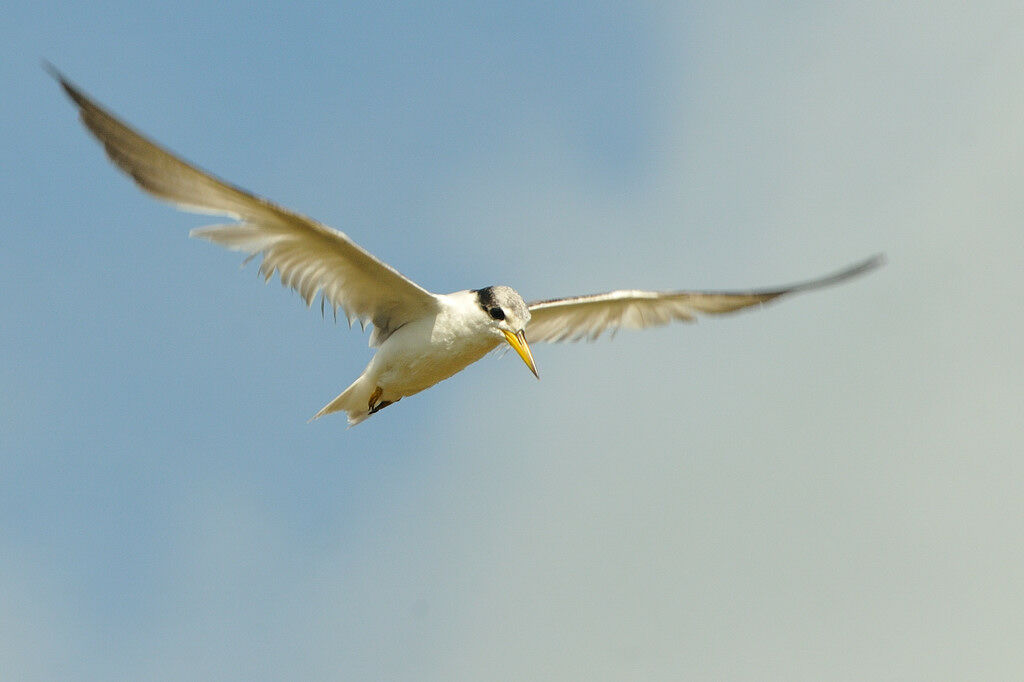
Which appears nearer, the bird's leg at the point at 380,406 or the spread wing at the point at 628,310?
the bird's leg at the point at 380,406

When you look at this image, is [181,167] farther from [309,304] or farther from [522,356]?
[522,356]

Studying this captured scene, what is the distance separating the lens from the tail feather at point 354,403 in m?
13.6

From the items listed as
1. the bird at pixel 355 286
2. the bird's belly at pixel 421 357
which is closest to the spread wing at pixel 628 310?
the bird at pixel 355 286

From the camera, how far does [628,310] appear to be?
1619 centimetres

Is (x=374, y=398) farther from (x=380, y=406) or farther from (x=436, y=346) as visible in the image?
(x=436, y=346)

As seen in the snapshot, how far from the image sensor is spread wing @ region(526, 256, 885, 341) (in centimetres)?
1565

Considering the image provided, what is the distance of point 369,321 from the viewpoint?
1359 cm

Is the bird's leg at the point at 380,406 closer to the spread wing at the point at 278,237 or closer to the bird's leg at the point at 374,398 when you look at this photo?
the bird's leg at the point at 374,398

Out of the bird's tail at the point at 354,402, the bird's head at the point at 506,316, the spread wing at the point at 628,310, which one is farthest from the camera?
the spread wing at the point at 628,310

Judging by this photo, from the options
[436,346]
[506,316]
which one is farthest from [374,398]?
[506,316]

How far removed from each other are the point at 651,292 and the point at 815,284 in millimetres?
2007

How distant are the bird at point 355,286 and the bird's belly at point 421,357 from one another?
0.03 feet

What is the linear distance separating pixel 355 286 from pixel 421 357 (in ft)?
3.33

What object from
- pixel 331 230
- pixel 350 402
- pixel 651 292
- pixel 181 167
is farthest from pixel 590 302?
pixel 181 167
